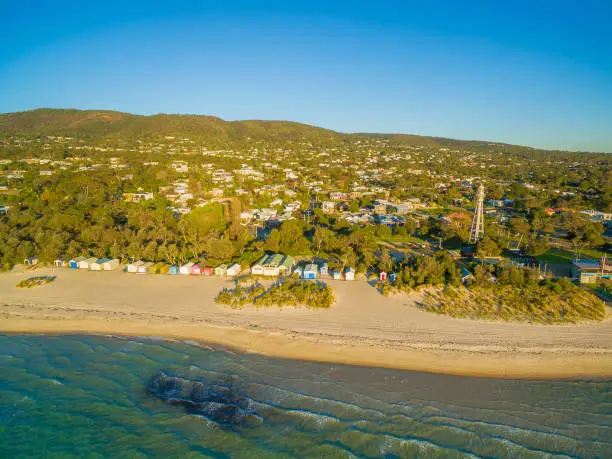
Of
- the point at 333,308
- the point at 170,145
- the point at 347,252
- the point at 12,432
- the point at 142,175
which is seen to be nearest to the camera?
the point at 12,432

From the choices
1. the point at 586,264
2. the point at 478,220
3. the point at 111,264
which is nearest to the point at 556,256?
the point at 586,264

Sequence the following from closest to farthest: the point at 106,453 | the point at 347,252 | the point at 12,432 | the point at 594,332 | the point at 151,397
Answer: the point at 106,453
the point at 12,432
the point at 151,397
the point at 594,332
the point at 347,252

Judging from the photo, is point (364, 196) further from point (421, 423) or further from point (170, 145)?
point (170, 145)

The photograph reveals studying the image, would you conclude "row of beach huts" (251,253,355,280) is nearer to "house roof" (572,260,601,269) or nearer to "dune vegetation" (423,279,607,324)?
"dune vegetation" (423,279,607,324)

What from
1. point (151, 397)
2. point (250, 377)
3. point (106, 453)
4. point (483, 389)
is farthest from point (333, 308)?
point (106, 453)

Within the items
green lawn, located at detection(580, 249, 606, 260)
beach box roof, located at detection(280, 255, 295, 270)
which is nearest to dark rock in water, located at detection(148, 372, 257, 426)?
beach box roof, located at detection(280, 255, 295, 270)

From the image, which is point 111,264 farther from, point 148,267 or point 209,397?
point 209,397
